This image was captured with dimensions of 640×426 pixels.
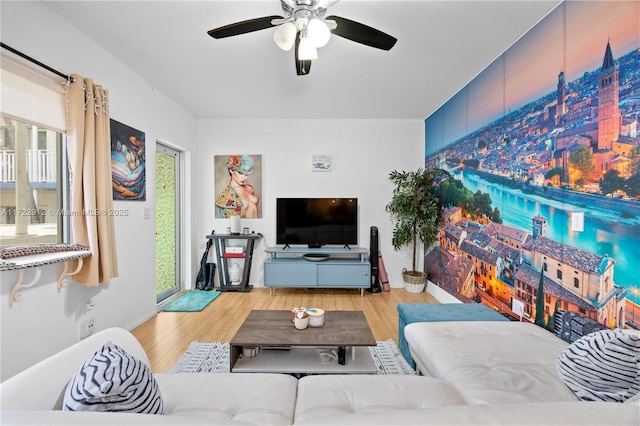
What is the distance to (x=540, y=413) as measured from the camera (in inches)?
28.4

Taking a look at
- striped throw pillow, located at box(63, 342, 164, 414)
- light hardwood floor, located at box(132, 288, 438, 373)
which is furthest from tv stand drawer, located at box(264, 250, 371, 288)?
striped throw pillow, located at box(63, 342, 164, 414)

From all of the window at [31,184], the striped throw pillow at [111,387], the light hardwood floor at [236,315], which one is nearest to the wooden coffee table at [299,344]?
the light hardwood floor at [236,315]

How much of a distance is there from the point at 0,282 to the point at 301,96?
3.05 m

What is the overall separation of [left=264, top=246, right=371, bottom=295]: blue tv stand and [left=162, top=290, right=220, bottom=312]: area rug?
78 cm

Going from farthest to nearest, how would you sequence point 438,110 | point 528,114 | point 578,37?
1. point 438,110
2. point 528,114
3. point 578,37

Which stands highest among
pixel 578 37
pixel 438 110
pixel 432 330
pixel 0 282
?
pixel 438 110

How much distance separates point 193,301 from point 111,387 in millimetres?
3104

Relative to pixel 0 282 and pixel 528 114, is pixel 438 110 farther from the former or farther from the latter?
pixel 0 282

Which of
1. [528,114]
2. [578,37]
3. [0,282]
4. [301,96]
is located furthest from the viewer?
[301,96]

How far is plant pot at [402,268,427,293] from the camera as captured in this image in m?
4.11

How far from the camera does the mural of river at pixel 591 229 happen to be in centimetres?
150

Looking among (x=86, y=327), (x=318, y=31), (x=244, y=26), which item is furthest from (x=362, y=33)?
(x=86, y=327)

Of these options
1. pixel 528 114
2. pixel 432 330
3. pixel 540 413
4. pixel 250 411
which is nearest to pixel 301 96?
pixel 528 114

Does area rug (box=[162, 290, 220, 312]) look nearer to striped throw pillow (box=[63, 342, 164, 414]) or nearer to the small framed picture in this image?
the small framed picture
